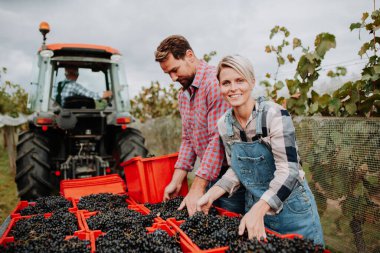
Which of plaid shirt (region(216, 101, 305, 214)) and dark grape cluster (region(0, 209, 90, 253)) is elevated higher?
plaid shirt (region(216, 101, 305, 214))

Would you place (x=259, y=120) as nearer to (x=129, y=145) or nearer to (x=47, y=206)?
(x=47, y=206)

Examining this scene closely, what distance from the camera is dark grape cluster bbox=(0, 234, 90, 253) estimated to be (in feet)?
4.67

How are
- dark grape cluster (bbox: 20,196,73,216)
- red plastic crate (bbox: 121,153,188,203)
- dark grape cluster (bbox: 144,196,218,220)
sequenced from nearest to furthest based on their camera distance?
dark grape cluster (bbox: 144,196,218,220), dark grape cluster (bbox: 20,196,73,216), red plastic crate (bbox: 121,153,188,203)

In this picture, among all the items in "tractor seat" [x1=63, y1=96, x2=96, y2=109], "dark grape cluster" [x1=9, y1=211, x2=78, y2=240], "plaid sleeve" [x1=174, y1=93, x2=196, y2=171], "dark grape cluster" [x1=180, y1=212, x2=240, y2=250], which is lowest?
"dark grape cluster" [x1=180, y1=212, x2=240, y2=250]

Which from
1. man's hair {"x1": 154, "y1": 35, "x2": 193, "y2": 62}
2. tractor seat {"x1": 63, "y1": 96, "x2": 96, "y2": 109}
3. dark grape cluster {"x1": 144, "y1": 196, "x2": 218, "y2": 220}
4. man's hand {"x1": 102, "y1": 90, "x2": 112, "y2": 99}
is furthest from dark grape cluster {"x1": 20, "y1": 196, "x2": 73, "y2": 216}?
man's hand {"x1": 102, "y1": 90, "x2": 112, "y2": 99}

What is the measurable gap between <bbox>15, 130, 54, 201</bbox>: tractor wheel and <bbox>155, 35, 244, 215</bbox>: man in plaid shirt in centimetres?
236

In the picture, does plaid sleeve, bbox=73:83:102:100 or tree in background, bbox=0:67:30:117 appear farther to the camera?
tree in background, bbox=0:67:30:117

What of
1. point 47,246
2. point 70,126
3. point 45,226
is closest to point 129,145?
point 70,126

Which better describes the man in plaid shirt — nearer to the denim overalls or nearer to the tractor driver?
the denim overalls

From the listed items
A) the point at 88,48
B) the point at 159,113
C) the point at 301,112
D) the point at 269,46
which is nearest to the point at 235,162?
the point at 301,112

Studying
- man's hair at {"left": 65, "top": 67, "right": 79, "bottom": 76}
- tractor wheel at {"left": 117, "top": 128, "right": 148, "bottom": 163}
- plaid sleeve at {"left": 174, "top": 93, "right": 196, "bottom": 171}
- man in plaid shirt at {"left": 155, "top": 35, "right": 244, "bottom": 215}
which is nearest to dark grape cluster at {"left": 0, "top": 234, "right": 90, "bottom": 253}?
man in plaid shirt at {"left": 155, "top": 35, "right": 244, "bottom": 215}

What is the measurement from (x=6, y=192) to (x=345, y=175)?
20.4ft

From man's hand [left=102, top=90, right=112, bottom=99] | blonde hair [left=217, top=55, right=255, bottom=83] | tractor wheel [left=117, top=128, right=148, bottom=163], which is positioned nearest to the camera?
blonde hair [left=217, top=55, right=255, bottom=83]

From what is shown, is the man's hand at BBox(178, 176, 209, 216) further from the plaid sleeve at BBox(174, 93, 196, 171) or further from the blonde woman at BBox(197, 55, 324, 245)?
the plaid sleeve at BBox(174, 93, 196, 171)
